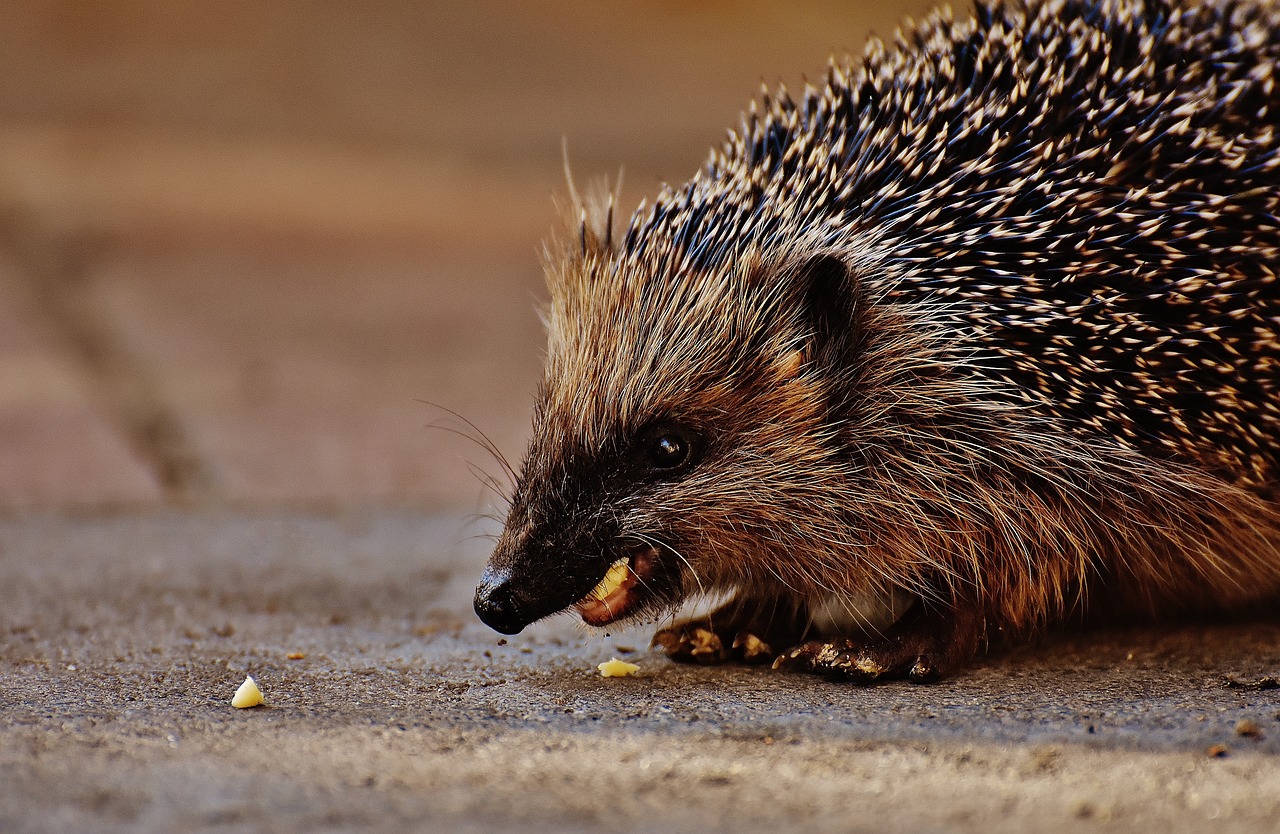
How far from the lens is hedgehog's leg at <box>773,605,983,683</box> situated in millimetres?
3510

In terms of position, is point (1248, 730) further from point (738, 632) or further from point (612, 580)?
point (612, 580)

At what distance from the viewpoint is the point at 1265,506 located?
3711 millimetres

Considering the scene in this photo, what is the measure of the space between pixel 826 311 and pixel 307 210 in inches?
275

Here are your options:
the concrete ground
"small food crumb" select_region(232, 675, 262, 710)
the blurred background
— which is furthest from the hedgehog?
the blurred background

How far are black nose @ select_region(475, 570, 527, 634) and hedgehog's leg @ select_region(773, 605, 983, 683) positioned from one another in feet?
2.36

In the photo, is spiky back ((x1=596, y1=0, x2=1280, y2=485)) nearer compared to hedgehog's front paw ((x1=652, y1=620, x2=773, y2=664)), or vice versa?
spiky back ((x1=596, y1=0, x2=1280, y2=485))

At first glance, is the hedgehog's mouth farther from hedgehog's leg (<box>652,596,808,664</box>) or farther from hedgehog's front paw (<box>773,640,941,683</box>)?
hedgehog's front paw (<box>773,640,941,683</box>)

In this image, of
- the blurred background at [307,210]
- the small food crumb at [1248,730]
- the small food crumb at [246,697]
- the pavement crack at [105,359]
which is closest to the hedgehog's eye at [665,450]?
the small food crumb at [246,697]

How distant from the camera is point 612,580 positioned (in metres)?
3.63

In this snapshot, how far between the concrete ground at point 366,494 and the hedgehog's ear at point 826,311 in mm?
932

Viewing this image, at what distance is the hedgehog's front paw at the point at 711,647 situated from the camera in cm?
375

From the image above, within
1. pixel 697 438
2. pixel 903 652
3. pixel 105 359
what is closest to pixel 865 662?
pixel 903 652

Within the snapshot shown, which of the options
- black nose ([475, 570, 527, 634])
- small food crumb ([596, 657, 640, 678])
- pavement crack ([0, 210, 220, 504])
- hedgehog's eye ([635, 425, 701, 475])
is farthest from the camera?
pavement crack ([0, 210, 220, 504])

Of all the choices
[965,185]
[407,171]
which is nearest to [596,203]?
[965,185]
